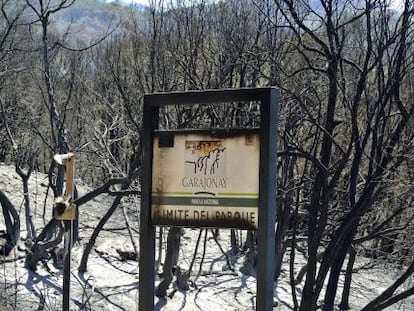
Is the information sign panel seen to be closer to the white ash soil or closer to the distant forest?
the distant forest

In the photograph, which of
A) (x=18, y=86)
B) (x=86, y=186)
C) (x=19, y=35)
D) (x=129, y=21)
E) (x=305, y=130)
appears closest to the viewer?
(x=305, y=130)

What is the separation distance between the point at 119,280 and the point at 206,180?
36.4ft

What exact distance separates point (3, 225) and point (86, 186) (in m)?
8.79

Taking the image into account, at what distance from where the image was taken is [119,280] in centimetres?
1448

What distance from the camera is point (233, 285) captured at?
15.5m

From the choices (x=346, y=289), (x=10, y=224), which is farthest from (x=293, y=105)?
(x=10, y=224)

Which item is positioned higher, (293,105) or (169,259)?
(293,105)

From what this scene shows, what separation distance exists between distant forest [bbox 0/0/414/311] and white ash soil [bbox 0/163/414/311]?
464 millimetres

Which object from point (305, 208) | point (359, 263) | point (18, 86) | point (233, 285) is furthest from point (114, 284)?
point (18, 86)

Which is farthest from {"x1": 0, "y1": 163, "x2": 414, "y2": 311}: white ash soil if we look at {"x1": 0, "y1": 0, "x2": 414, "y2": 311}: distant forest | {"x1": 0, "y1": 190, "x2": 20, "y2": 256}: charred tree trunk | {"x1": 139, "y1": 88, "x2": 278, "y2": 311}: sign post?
{"x1": 139, "y1": 88, "x2": 278, "y2": 311}: sign post

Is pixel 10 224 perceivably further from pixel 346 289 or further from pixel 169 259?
pixel 346 289

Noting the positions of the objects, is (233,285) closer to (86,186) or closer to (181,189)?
(86,186)

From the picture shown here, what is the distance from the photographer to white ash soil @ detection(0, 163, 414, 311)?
12547 millimetres

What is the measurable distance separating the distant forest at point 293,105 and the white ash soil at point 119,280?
46 cm
